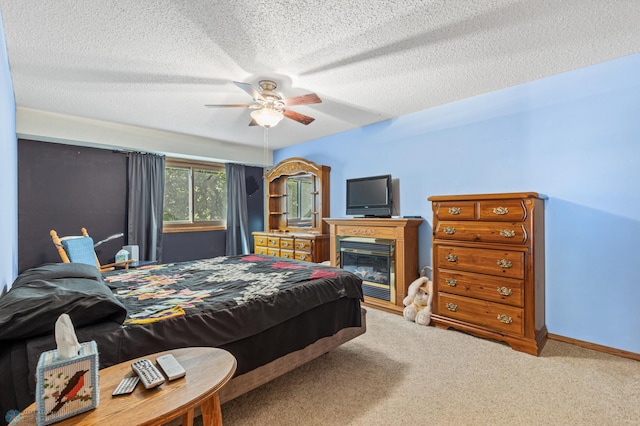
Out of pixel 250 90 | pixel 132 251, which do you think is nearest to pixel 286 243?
pixel 132 251

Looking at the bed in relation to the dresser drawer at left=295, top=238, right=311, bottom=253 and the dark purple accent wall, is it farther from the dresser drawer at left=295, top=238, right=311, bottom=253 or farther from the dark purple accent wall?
the dark purple accent wall

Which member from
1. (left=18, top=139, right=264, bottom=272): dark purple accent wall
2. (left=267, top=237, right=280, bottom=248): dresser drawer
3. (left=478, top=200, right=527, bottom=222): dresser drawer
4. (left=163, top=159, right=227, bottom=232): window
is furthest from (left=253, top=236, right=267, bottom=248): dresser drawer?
(left=478, top=200, right=527, bottom=222): dresser drawer

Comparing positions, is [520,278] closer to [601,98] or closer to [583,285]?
[583,285]

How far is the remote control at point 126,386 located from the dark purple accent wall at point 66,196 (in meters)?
4.05


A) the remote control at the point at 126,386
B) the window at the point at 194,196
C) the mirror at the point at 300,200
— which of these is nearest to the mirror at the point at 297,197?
the mirror at the point at 300,200

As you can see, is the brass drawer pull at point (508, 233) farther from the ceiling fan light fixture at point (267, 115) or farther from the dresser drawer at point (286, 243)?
the dresser drawer at point (286, 243)

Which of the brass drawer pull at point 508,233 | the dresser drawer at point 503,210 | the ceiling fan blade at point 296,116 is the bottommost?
the brass drawer pull at point 508,233

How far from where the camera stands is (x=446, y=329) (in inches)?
120

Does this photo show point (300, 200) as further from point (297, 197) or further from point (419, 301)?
point (419, 301)

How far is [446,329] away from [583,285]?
4.19 ft

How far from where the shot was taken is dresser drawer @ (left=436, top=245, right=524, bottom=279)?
104 inches

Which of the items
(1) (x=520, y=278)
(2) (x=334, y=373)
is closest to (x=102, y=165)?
(2) (x=334, y=373)

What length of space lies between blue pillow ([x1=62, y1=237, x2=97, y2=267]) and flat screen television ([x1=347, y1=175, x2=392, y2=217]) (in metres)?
3.31

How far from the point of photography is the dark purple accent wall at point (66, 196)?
12.5 feet
